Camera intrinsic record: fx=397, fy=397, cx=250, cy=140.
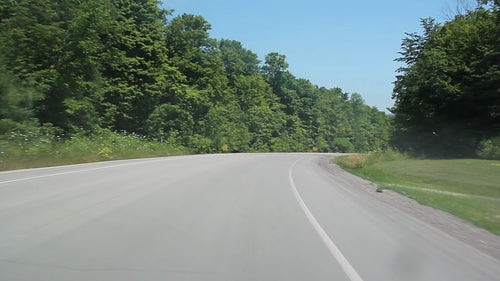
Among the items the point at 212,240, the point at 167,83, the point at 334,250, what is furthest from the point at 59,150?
the point at 167,83

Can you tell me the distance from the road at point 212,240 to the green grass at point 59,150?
27.8ft

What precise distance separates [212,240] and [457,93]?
112 feet

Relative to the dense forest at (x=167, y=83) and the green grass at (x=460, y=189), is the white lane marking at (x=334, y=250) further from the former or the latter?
the dense forest at (x=167, y=83)

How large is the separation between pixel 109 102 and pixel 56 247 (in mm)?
39610

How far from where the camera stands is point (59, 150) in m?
22.1

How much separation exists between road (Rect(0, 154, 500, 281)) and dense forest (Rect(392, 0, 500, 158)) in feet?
90.2

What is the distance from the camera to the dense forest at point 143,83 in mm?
28672

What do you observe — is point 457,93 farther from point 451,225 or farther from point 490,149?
point 451,225

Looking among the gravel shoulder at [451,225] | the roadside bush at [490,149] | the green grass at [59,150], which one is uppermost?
the roadside bush at [490,149]

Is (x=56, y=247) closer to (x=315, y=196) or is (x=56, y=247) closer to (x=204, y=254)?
(x=204, y=254)

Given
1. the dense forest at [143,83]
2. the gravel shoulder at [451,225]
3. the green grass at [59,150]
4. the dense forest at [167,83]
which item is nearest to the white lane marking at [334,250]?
the gravel shoulder at [451,225]

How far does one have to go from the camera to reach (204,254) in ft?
18.3

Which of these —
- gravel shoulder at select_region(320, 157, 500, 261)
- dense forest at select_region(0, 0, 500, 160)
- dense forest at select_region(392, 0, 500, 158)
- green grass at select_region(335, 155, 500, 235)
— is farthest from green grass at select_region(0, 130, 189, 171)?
dense forest at select_region(392, 0, 500, 158)

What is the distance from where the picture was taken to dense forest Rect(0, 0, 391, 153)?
28.7 metres
